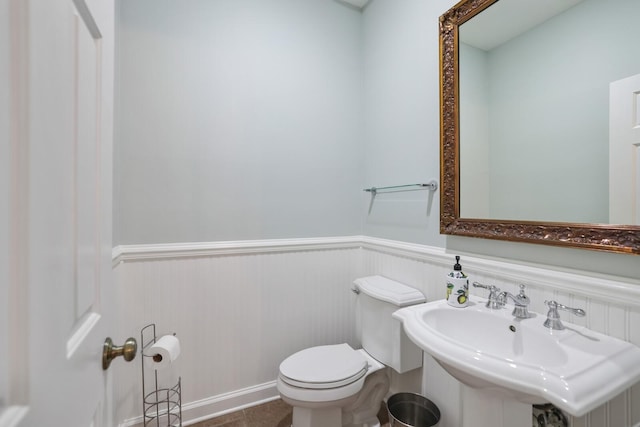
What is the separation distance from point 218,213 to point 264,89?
0.80 m

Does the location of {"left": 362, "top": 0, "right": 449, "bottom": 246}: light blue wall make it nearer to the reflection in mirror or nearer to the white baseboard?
the reflection in mirror

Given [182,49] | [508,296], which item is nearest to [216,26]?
[182,49]

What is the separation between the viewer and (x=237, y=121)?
5.56 ft

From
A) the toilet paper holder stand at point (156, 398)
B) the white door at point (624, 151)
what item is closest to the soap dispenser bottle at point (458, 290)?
the white door at point (624, 151)

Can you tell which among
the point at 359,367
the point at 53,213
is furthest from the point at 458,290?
the point at 53,213

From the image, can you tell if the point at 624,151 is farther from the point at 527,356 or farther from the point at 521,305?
the point at 527,356

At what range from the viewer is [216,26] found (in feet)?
5.38

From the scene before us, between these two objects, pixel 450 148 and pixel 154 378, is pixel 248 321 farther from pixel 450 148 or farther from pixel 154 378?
pixel 450 148

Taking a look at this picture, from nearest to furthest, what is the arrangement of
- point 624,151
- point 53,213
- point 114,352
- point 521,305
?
point 53,213 → point 114,352 → point 624,151 → point 521,305

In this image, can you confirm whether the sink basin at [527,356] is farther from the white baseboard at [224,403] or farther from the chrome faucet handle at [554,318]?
the white baseboard at [224,403]

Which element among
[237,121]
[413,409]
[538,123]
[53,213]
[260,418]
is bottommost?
[260,418]

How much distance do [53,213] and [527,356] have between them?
4.10 ft

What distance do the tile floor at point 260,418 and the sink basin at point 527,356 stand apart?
0.93 m

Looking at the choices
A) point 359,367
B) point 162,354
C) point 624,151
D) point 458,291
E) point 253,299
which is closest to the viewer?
point 624,151
